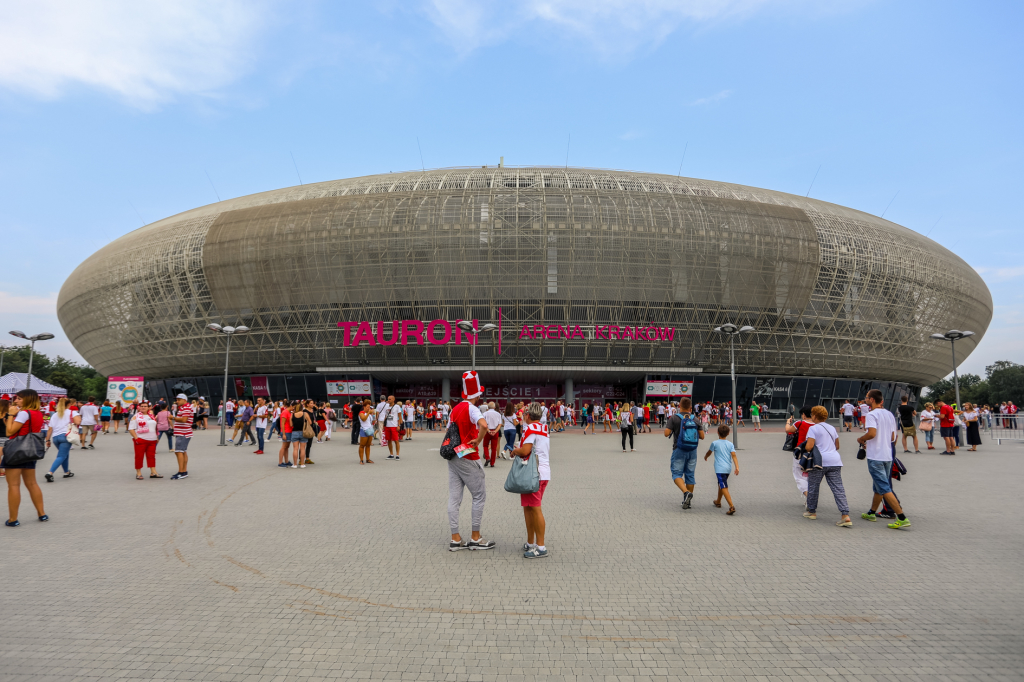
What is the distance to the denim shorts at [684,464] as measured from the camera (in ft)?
31.9

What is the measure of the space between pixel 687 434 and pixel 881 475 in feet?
8.99

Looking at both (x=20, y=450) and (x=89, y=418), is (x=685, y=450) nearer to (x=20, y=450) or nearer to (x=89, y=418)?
(x=20, y=450)

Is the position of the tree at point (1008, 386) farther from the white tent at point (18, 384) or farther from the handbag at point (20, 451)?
the white tent at point (18, 384)

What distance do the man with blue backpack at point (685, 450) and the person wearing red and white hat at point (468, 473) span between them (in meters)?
3.98

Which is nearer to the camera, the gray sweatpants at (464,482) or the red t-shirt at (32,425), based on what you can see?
the gray sweatpants at (464,482)

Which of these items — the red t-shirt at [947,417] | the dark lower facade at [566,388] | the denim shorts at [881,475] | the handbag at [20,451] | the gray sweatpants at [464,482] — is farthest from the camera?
the dark lower facade at [566,388]

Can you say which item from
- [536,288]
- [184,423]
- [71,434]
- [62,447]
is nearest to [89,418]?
[62,447]

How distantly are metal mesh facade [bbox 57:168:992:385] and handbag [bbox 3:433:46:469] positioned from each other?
3319cm

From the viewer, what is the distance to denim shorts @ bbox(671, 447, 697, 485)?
31.9 ft

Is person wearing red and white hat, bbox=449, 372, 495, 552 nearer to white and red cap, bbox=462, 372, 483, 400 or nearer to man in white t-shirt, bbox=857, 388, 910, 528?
white and red cap, bbox=462, 372, 483, 400

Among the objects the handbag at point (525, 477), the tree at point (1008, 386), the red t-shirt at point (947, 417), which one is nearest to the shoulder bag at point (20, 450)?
the handbag at point (525, 477)

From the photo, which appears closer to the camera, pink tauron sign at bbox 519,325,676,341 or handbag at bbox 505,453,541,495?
handbag at bbox 505,453,541,495

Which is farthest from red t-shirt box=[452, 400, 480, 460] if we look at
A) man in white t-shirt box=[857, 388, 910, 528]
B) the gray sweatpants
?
man in white t-shirt box=[857, 388, 910, 528]

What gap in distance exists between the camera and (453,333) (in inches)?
1617
